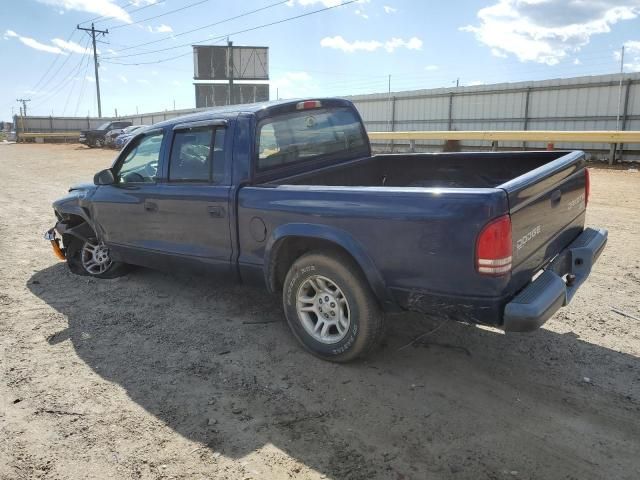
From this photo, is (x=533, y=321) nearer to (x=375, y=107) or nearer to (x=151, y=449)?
(x=151, y=449)

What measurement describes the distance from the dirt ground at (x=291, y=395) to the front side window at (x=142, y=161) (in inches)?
48.6

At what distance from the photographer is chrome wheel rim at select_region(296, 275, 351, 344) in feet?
12.0

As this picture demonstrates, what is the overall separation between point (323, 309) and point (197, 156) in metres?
1.80

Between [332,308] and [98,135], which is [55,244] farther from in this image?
[98,135]

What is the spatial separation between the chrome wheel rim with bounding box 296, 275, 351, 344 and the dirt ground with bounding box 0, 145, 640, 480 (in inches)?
9.1

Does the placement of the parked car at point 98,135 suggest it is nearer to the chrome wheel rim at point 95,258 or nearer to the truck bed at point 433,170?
the chrome wheel rim at point 95,258

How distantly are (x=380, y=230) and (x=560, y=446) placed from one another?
156 cm

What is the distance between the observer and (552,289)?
3.13 metres

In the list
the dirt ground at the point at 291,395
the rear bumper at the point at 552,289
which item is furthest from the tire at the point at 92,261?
the rear bumper at the point at 552,289

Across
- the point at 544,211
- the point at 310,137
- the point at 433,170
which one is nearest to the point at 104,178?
the point at 310,137

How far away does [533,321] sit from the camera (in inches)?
114

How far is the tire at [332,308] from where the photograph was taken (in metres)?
3.48

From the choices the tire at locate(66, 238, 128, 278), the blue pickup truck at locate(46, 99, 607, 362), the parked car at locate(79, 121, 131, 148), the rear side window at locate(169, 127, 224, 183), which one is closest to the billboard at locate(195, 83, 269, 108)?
the parked car at locate(79, 121, 131, 148)

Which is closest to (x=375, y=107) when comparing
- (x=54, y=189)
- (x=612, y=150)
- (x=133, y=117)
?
(x=612, y=150)
